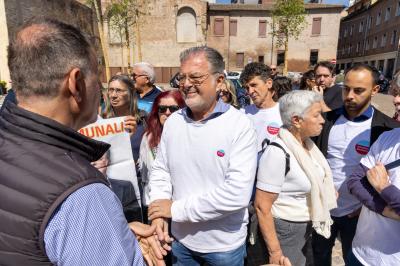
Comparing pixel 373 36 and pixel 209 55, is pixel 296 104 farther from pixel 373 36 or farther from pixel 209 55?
pixel 373 36

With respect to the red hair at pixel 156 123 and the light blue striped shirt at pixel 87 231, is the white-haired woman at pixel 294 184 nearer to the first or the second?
the red hair at pixel 156 123

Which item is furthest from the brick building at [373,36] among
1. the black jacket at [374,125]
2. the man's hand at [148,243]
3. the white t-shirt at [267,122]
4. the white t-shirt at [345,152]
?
the man's hand at [148,243]

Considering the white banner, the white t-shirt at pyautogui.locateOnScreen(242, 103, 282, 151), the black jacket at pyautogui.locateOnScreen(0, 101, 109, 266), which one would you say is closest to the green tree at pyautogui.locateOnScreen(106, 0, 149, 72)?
the white t-shirt at pyautogui.locateOnScreen(242, 103, 282, 151)

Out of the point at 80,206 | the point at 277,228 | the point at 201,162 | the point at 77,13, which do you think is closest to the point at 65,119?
the point at 80,206

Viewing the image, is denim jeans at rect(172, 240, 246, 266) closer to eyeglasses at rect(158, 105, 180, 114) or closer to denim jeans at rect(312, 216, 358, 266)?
denim jeans at rect(312, 216, 358, 266)

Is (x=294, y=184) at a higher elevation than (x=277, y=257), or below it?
higher

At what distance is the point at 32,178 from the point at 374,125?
8.52 ft

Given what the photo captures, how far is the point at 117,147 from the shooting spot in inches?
90.1

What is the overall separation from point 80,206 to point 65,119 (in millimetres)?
322

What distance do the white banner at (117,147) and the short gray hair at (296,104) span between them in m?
1.28

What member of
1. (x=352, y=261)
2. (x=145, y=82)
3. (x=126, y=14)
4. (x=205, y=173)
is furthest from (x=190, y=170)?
(x=126, y=14)

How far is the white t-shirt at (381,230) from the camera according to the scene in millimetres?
1765

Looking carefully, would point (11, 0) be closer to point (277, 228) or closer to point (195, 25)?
point (195, 25)

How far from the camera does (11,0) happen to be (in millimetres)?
17125
